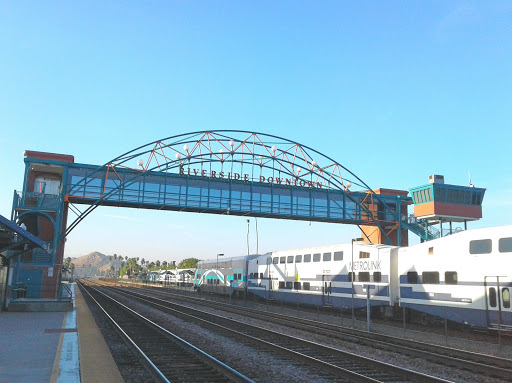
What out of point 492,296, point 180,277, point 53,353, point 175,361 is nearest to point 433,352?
point 492,296

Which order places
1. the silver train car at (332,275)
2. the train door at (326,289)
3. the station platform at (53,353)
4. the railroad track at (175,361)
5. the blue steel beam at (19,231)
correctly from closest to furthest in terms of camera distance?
1. the station platform at (53,353)
2. the railroad track at (175,361)
3. the blue steel beam at (19,231)
4. the silver train car at (332,275)
5. the train door at (326,289)

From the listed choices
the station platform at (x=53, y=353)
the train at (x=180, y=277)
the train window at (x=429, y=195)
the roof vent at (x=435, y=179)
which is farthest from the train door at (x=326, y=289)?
the train at (x=180, y=277)

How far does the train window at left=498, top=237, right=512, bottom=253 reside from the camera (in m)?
19.3

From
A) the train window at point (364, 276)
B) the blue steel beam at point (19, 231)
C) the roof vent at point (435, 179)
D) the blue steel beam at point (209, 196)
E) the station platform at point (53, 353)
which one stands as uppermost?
the roof vent at point (435, 179)

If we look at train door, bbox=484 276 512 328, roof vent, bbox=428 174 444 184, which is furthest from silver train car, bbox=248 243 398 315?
roof vent, bbox=428 174 444 184

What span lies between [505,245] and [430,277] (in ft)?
16.3

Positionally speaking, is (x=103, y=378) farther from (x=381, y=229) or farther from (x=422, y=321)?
(x=381, y=229)

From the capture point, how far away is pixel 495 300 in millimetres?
19359

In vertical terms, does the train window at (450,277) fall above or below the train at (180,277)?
above

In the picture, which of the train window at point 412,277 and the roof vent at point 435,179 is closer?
the train window at point 412,277

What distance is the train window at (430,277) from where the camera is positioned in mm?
23169

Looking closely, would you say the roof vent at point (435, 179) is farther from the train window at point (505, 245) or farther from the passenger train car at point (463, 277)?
the train window at point (505, 245)

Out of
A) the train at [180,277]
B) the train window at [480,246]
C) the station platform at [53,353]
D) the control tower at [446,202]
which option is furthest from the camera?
the train at [180,277]

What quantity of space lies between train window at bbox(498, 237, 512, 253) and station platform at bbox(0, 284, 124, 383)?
54.9ft
